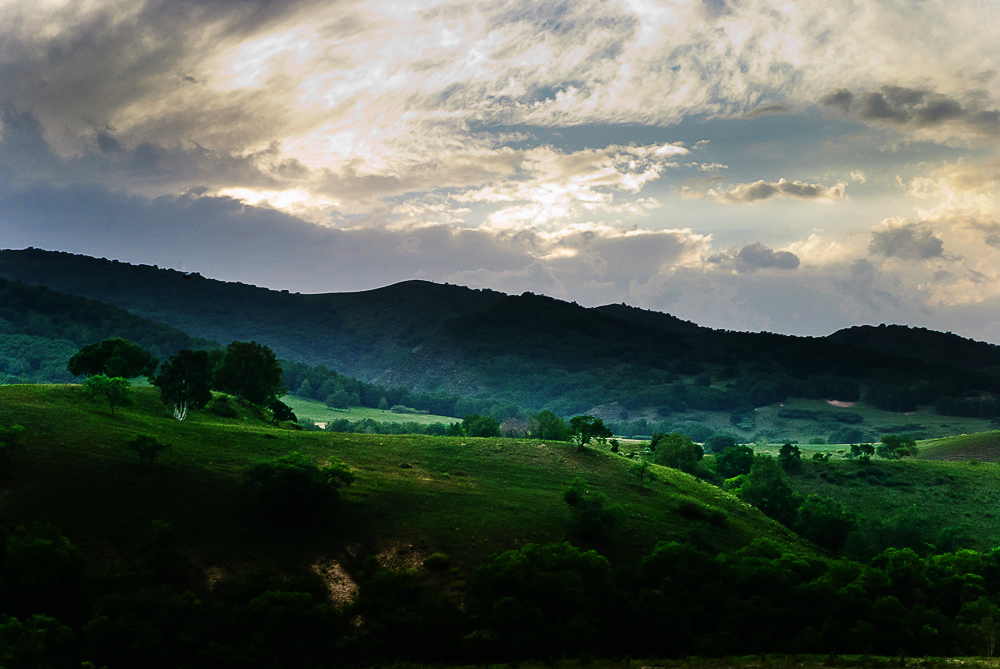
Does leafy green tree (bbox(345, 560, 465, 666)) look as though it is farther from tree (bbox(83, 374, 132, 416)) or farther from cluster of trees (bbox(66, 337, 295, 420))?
cluster of trees (bbox(66, 337, 295, 420))

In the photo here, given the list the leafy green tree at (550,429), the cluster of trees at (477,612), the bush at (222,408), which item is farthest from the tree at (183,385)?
the leafy green tree at (550,429)

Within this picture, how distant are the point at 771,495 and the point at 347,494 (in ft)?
326

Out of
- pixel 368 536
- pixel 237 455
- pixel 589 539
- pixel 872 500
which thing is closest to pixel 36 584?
pixel 368 536

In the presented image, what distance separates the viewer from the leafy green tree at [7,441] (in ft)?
284

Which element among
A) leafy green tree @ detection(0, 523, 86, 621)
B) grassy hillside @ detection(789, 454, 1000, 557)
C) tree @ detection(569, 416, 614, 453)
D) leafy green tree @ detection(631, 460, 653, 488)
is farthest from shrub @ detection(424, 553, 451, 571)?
grassy hillside @ detection(789, 454, 1000, 557)

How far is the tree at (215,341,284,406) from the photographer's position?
15888cm

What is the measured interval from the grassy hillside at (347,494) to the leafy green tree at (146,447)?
1318 millimetres

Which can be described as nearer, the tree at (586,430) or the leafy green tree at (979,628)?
the leafy green tree at (979,628)

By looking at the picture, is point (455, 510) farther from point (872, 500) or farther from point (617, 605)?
point (872, 500)

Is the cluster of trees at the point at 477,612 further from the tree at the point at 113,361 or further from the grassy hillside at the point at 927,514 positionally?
the tree at the point at 113,361

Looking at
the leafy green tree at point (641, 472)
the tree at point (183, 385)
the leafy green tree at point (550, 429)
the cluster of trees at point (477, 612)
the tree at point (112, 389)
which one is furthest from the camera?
the leafy green tree at point (550, 429)

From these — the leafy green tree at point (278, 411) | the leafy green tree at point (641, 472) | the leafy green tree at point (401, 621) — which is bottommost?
the leafy green tree at point (401, 621)

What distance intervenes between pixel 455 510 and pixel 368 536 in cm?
1575

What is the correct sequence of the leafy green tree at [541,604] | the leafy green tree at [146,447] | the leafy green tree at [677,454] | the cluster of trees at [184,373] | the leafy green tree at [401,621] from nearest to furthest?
the leafy green tree at [401,621] < the leafy green tree at [541,604] < the leafy green tree at [146,447] < the cluster of trees at [184,373] < the leafy green tree at [677,454]
